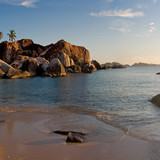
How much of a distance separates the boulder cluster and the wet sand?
33304mm

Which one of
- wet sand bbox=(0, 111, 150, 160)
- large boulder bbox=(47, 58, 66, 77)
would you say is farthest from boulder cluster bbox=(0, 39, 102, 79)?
wet sand bbox=(0, 111, 150, 160)

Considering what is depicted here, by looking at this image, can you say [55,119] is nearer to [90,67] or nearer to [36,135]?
[36,135]

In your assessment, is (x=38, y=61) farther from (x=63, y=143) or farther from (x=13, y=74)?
(x=63, y=143)

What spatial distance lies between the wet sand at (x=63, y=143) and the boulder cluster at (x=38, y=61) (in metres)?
33.3

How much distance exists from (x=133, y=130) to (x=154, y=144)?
1.48m

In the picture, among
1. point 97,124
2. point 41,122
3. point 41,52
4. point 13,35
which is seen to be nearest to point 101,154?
point 97,124

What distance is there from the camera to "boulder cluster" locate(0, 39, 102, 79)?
42469 millimetres

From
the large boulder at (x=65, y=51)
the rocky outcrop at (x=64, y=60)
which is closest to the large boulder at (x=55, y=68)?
the rocky outcrop at (x=64, y=60)

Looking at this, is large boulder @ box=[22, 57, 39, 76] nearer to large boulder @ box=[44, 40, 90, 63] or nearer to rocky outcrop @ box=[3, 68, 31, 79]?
rocky outcrop @ box=[3, 68, 31, 79]

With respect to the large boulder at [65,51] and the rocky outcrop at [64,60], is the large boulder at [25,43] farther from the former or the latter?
the rocky outcrop at [64,60]

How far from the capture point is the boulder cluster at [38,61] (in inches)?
1672

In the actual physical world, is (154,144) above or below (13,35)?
below

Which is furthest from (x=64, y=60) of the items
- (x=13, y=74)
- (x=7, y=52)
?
(x=13, y=74)

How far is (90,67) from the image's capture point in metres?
72.4
